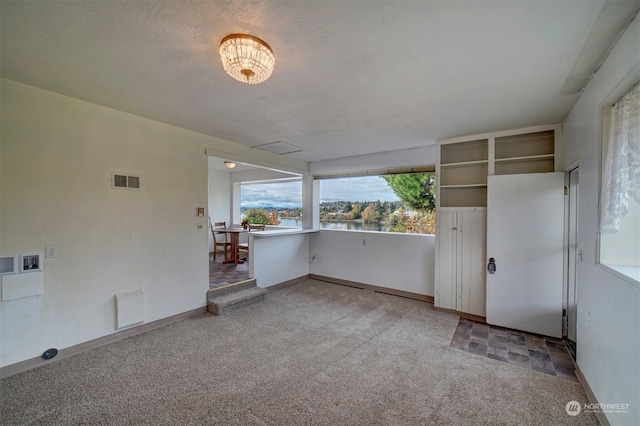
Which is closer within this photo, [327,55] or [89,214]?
[327,55]

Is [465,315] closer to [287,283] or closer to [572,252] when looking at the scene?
[572,252]

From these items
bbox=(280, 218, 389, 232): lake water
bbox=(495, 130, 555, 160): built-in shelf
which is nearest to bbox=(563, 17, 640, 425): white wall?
bbox=(495, 130, 555, 160): built-in shelf

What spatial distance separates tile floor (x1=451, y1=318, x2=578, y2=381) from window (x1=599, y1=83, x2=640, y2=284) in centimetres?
126

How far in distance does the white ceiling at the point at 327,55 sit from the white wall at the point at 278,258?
2425 mm

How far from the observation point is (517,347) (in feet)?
9.39

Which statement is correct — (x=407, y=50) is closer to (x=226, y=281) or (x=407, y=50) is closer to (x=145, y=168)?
(x=145, y=168)

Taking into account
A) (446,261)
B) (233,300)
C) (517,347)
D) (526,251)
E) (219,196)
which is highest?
(219,196)

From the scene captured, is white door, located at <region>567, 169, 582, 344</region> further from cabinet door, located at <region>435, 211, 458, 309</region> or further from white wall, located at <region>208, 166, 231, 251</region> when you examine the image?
white wall, located at <region>208, 166, 231, 251</region>

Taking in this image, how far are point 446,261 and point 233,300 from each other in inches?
128

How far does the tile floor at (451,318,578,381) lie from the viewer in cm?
250

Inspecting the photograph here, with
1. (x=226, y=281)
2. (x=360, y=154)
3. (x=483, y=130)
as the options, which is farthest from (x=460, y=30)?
(x=226, y=281)

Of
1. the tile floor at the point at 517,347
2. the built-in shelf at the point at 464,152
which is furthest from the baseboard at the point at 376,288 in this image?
the built-in shelf at the point at 464,152

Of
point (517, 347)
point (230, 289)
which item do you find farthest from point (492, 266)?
point (230, 289)

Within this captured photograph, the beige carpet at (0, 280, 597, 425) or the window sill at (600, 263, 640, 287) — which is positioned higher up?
the window sill at (600, 263, 640, 287)
